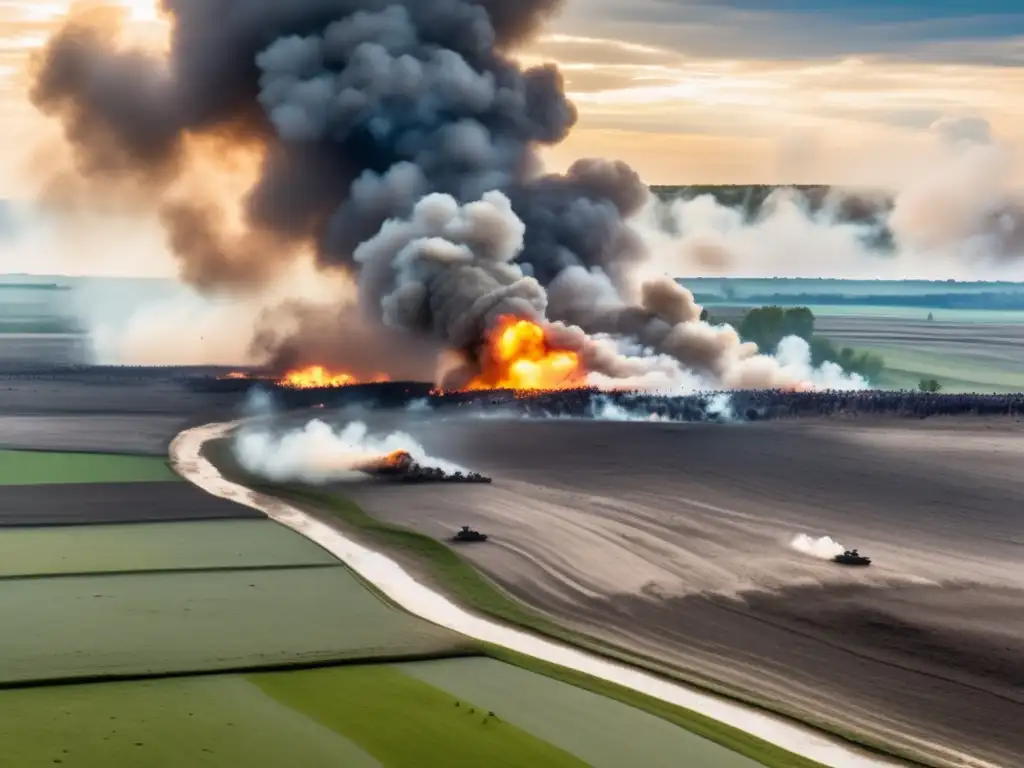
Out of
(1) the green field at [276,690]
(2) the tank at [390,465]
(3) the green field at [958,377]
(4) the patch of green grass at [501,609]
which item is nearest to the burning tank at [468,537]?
(4) the patch of green grass at [501,609]

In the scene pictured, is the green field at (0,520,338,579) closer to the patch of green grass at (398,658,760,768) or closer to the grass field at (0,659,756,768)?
the grass field at (0,659,756,768)

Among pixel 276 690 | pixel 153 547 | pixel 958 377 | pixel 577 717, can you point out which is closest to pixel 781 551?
pixel 577 717

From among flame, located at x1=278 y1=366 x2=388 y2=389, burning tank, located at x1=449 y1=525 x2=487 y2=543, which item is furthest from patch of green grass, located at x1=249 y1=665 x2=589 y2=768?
flame, located at x1=278 y1=366 x2=388 y2=389

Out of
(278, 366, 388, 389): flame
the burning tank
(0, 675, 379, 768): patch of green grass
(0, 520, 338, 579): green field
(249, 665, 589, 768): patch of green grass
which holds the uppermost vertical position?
(278, 366, 388, 389): flame

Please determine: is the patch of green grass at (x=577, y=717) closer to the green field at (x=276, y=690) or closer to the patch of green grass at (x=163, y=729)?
the green field at (x=276, y=690)

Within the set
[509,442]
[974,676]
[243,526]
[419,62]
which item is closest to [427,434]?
[509,442]
